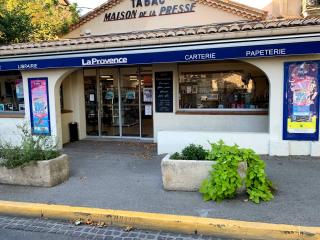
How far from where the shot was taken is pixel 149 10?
41.4 feet

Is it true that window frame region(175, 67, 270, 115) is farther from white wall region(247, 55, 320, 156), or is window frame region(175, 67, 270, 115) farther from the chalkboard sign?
white wall region(247, 55, 320, 156)

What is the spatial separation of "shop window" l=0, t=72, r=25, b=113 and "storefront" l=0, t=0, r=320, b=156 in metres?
0.03

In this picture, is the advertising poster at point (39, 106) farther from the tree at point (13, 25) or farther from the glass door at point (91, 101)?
the tree at point (13, 25)

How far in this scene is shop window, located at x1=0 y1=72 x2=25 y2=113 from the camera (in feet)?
34.9

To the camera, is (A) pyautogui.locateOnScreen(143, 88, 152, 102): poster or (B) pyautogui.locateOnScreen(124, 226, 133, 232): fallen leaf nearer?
(B) pyautogui.locateOnScreen(124, 226, 133, 232): fallen leaf

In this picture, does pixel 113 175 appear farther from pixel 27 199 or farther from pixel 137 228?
pixel 137 228

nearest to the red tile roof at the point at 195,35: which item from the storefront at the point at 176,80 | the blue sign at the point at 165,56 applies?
the storefront at the point at 176,80

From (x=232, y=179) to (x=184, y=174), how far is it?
896 millimetres

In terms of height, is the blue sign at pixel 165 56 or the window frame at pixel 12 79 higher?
the blue sign at pixel 165 56

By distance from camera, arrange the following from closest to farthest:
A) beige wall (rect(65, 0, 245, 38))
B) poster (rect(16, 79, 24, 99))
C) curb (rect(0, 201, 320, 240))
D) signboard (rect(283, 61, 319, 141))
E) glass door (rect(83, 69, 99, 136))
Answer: curb (rect(0, 201, 320, 240)) < signboard (rect(283, 61, 319, 141)) < poster (rect(16, 79, 24, 99)) < glass door (rect(83, 69, 99, 136)) < beige wall (rect(65, 0, 245, 38))

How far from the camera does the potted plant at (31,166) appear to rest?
597 centimetres

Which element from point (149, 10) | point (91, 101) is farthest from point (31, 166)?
point (149, 10)

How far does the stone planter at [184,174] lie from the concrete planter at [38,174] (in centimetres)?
209

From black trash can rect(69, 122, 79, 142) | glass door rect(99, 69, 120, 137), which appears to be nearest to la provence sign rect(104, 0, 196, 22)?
glass door rect(99, 69, 120, 137)
